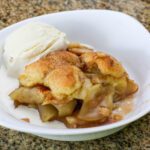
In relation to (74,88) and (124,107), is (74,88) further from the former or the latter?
(124,107)

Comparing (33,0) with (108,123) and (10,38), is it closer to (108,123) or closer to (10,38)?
(10,38)

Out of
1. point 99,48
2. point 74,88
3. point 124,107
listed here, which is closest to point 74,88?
point 74,88

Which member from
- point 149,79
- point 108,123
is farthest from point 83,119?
point 149,79

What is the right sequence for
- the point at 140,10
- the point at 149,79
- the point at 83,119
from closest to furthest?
the point at 83,119 < the point at 149,79 < the point at 140,10

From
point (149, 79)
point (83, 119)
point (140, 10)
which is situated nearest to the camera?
point (83, 119)

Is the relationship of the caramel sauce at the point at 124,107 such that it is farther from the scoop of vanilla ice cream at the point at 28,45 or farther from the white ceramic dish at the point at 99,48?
the scoop of vanilla ice cream at the point at 28,45

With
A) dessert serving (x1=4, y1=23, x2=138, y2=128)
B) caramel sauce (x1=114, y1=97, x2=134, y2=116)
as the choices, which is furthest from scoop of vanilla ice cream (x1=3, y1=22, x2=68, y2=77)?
caramel sauce (x1=114, y1=97, x2=134, y2=116)
